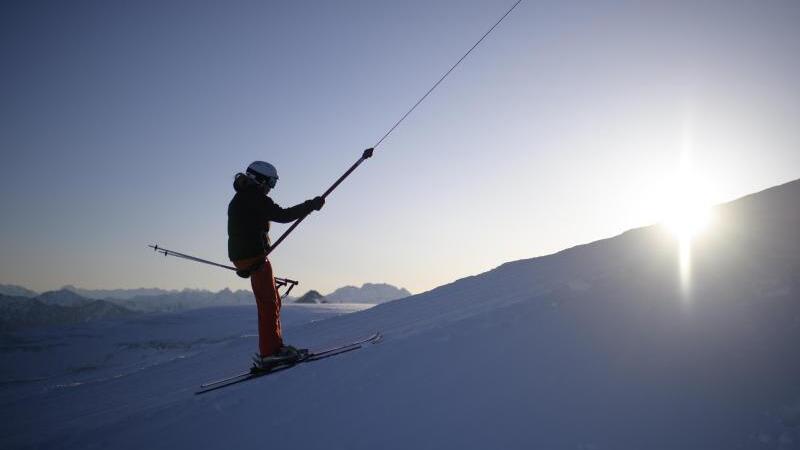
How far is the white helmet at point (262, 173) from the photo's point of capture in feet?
16.4

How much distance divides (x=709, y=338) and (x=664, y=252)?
1.49 m

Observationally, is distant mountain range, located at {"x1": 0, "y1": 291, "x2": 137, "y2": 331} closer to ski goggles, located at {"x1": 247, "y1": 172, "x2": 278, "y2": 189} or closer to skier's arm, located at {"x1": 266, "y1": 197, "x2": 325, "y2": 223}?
ski goggles, located at {"x1": 247, "y1": 172, "x2": 278, "y2": 189}

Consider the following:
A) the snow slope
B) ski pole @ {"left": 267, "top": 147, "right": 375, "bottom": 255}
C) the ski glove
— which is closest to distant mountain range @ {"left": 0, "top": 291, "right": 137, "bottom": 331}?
ski pole @ {"left": 267, "top": 147, "right": 375, "bottom": 255}

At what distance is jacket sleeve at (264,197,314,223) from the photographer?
4.91m

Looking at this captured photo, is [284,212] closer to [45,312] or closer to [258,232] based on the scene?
[258,232]

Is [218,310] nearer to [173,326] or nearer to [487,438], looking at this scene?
[173,326]

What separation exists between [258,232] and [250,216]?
21cm

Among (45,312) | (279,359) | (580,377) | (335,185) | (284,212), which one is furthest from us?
(45,312)

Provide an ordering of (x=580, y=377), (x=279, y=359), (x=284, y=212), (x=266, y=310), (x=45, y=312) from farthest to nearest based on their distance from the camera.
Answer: (x=45, y=312) < (x=284, y=212) < (x=266, y=310) < (x=279, y=359) < (x=580, y=377)

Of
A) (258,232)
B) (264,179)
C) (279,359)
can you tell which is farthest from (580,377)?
(264,179)

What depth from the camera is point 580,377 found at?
105 inches

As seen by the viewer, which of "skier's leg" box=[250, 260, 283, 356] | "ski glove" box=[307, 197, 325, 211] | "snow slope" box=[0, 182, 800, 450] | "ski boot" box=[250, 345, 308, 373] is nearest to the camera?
"snow slope" box=[0, 182, 800, 450]

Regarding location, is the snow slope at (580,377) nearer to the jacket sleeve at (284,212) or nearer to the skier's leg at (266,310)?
the skier's leg at (266,310)

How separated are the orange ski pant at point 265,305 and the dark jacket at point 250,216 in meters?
0.14
